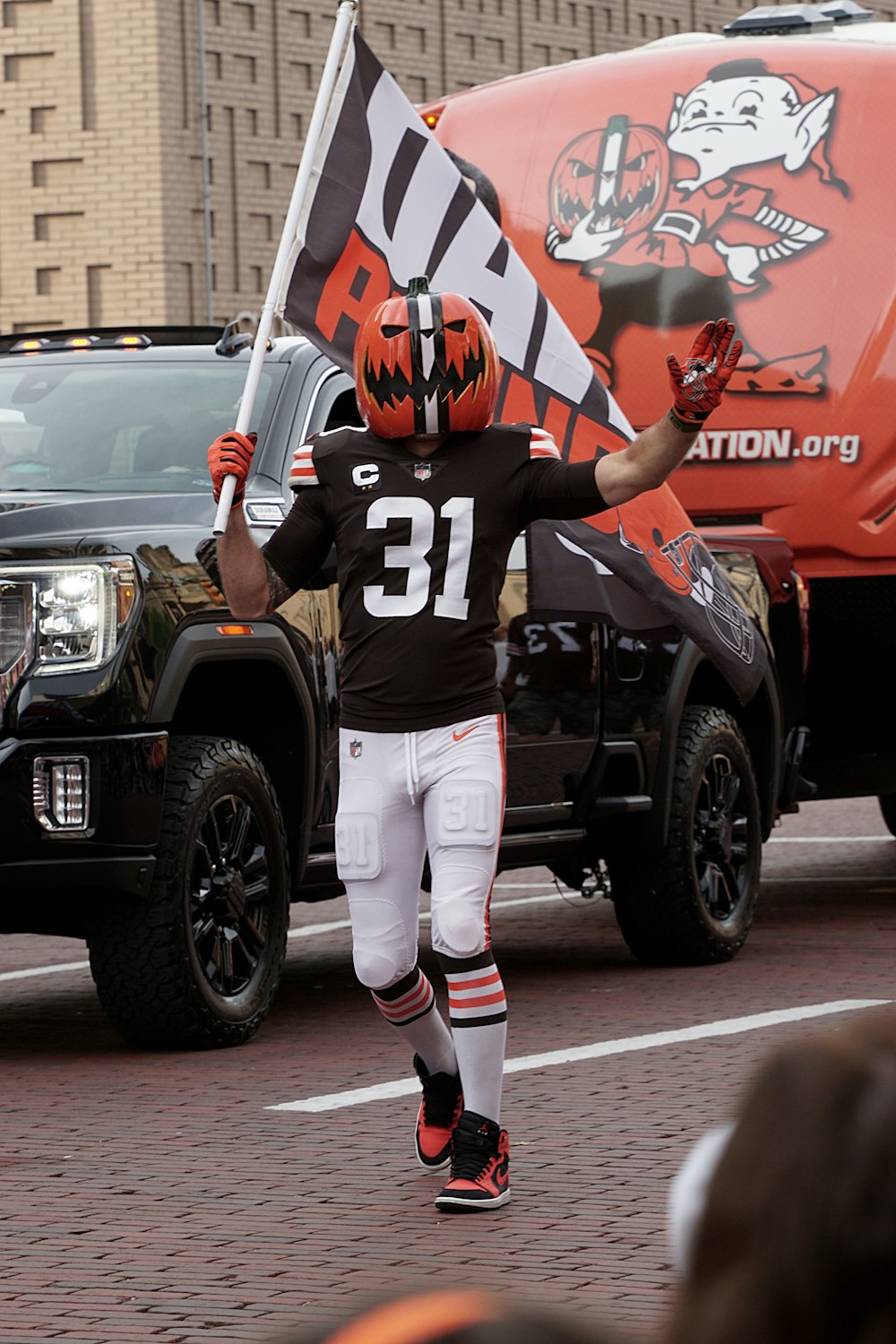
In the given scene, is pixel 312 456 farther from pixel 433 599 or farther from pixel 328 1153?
pixel 328 1153

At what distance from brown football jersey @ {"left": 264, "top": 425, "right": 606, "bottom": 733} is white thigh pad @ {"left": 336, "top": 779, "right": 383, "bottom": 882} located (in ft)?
0.45

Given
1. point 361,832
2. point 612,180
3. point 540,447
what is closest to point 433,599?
point 540,447

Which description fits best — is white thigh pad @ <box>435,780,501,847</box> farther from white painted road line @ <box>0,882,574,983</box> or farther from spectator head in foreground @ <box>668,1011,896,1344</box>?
spectator head in foreground @ <box>668,1011,896,1344</box>

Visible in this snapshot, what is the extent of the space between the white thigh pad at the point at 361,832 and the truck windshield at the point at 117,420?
7.22ft

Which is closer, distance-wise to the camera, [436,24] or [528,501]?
[528,501]

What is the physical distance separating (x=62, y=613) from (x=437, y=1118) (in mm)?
1829

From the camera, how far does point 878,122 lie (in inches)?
382

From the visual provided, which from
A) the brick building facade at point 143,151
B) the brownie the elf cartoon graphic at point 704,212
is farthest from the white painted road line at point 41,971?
the brick building facade at point 143,151

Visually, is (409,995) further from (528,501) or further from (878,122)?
(878,122)

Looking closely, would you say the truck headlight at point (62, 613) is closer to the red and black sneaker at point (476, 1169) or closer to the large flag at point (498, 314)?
the large flag at point (498, 314)

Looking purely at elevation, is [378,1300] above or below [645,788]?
above

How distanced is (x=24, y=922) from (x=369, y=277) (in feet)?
6.47

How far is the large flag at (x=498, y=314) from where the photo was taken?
6574 mm

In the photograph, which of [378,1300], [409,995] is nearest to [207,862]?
[409,995]
